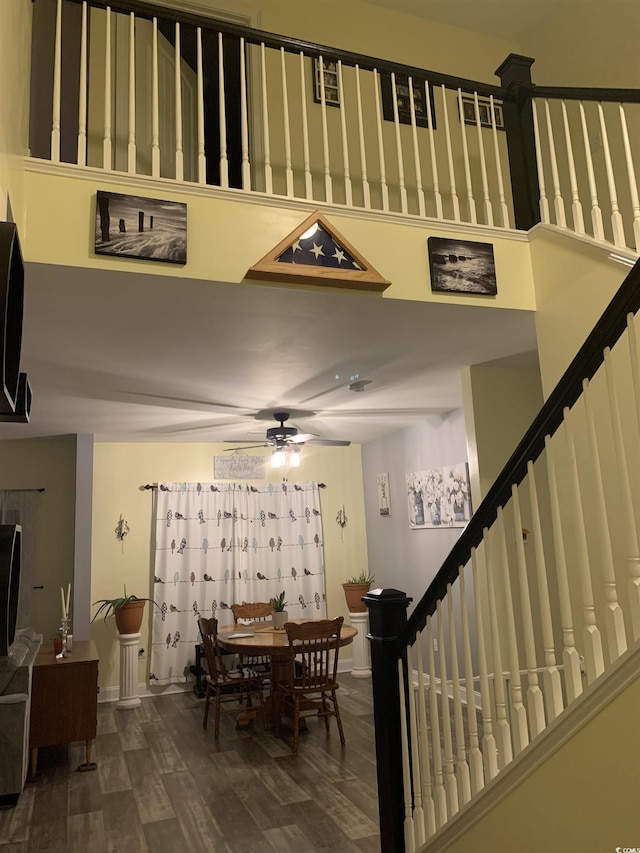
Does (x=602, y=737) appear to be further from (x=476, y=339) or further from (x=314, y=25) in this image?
(x=314, y=25)

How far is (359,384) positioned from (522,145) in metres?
1.85

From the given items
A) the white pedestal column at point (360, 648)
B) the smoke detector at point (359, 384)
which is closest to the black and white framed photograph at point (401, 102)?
the smoke detector at point (359, 384)

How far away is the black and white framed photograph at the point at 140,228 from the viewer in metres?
2.56

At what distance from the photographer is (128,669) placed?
627 centimetres

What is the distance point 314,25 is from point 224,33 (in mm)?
2346

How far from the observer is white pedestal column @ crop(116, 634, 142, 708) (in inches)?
245

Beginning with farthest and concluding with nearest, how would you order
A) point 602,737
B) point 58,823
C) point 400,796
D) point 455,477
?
point 455,477 < point 58,823 < point 400,796 < point 602,737

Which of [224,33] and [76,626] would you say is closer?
[224,33]

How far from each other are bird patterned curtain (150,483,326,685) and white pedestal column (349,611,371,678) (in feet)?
1.54

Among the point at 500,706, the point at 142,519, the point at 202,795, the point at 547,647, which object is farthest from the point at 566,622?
the point at 142,519

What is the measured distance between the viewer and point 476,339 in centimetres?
369

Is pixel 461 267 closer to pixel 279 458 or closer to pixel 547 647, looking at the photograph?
pixel 547 647

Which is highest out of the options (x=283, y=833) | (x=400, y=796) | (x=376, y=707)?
(x=376, y=707)

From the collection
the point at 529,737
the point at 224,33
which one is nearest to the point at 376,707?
the point at 529,737
